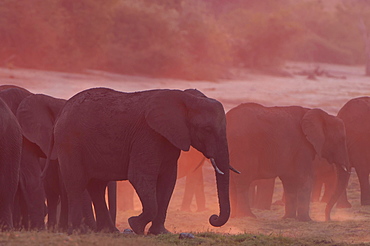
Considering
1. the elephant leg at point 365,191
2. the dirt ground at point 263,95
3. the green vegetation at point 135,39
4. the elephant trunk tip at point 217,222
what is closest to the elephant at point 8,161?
the elephant trunk tip at point 217,222

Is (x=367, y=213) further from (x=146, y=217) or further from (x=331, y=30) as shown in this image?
(x=331, y=30)

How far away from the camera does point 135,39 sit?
118 ft

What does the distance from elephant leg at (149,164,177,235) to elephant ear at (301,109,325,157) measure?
4596mm

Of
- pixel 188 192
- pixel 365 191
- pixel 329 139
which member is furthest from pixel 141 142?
pixel 365 191

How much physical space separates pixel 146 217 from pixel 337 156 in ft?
18.8

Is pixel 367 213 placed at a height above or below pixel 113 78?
below

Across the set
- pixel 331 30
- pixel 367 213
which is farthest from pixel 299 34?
pixel 367 213

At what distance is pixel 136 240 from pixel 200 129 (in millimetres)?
1527

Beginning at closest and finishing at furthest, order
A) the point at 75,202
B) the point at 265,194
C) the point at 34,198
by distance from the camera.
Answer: the point at 75,202 → the point at 34,198 → the point at 265,194

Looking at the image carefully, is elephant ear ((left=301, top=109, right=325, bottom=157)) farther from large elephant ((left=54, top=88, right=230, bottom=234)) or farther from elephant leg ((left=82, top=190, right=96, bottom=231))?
elephant leg ((left=82, top=190, right=96, bottom=231))

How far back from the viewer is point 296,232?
42.3ft

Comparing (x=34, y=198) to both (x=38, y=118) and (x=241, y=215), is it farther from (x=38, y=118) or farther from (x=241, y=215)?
(x=241, y=215)

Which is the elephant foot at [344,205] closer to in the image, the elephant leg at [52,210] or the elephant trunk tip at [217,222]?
the elephant leg at [52,210]

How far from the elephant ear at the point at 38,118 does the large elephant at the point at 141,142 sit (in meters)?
0.91
